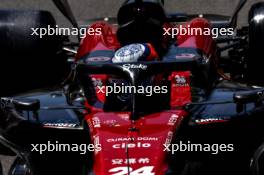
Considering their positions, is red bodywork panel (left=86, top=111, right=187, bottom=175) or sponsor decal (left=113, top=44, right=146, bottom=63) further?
sponsor decal (left=113, top=44, right=146, bottom=63)

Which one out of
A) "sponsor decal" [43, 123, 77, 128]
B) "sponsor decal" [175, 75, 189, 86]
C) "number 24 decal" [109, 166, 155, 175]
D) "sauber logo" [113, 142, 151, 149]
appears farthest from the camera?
"sponsor decal" [175, 75, 189, 86]

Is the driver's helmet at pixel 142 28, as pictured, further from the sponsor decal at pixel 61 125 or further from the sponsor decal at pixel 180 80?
the sponsor decal at pixel 61 125

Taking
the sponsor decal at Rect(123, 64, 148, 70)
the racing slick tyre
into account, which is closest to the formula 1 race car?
the sponsor decal at Rect(123, 64, 148, 70)

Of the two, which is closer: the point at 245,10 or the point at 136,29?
A: the point at 136,29

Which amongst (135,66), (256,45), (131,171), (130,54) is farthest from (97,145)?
(256,45)

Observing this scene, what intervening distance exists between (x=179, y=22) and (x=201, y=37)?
153cm

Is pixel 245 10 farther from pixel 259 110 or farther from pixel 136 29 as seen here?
pixel 259 110

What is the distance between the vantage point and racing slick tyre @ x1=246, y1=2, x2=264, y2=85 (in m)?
6.76

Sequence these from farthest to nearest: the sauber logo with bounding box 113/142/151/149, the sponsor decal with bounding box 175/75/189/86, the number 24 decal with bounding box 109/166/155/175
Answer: the sponsor decal with bounding box 175/75/189/86, the sauber logo with bounding box 113/142/151/149, the number 24 decal with bounding box 109/166/155/175

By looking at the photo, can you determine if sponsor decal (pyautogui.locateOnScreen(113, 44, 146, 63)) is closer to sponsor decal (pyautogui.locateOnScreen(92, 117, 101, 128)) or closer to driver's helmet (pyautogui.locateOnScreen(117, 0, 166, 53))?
sponsor decal (pyautogui.locateOnScreen(92, 117, 101, 128))

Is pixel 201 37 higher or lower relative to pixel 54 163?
higher

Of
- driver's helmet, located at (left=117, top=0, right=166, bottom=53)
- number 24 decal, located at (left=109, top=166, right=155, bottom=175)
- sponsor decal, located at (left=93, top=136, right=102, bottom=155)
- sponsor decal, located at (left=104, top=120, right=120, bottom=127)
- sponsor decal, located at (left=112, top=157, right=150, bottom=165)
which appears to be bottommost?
number 24 decal, located at (left=109, top=166, right=155, bottom=175)

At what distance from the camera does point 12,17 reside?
723cm

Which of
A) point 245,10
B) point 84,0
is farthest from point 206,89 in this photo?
point 84,0
